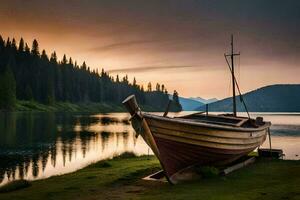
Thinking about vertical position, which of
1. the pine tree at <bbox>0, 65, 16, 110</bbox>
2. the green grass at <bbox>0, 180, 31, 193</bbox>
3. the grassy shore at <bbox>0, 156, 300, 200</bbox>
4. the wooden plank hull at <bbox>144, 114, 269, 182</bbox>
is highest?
the pine tree at <bbox>0, 65, 16, 110</bbox>

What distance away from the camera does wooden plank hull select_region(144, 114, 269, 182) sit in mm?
17203

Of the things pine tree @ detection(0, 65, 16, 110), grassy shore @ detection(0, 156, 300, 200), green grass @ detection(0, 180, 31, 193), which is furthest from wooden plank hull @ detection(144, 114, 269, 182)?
pine tree @ detection(0, 65, 16, 110)

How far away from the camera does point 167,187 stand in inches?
650

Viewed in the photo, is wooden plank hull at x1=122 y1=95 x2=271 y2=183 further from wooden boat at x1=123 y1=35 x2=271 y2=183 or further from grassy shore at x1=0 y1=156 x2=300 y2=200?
grassy shore at x1=0 y1=156 x2=300 y2=200

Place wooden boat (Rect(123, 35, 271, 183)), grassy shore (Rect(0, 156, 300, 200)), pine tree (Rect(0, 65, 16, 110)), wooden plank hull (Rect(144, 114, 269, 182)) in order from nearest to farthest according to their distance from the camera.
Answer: grassy shore (Rect(0, 156, 300, 200))
wooden boat (Rect(123, 35, 271, 183))
wooden plank hull (Rect(144, 114, 269, 182))
pine tree (Rect(0, 65, 16, 110))

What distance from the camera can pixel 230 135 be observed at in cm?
1956

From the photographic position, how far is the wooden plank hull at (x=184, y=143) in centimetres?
1720

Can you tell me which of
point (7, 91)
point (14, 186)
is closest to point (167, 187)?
point (14, 186)

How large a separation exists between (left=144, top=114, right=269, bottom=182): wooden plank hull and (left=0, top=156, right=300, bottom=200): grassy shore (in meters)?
1.19

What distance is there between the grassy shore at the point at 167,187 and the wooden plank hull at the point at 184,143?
1194 mm

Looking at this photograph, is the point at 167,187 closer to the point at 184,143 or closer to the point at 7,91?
the point at 184,143

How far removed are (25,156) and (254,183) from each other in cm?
2642

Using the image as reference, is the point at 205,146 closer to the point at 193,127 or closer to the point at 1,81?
the point at 193,127

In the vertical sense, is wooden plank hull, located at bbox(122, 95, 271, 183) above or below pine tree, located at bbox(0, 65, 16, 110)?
below
